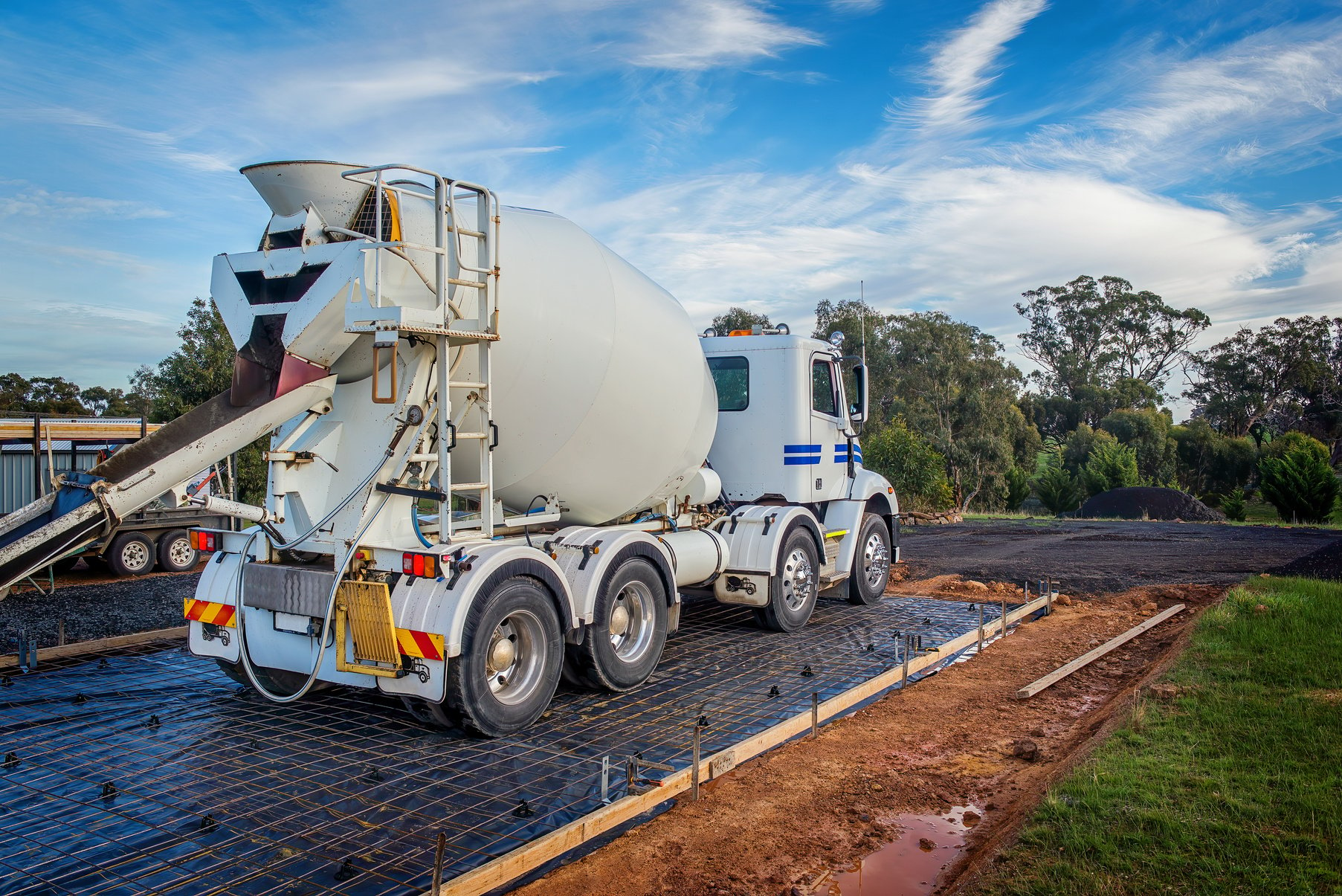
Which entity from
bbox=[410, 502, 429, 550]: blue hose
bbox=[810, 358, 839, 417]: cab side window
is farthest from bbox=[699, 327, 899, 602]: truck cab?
bbox=[410, 502, 429, 550]: blue hose

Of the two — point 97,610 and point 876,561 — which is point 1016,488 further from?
point 97,610

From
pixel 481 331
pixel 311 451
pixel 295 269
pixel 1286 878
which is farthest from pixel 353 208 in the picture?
pixel 1286 878

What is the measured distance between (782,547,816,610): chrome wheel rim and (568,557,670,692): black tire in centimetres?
237

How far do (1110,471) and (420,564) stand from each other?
36.6 metres

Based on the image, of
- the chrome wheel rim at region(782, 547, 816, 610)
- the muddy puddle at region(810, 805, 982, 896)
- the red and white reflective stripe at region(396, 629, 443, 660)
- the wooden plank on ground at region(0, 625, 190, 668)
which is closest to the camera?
the muddy puddle at region(810, 805, 982, 896)

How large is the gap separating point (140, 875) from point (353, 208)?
14.4ft

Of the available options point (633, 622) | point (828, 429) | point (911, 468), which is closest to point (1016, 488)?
point (911, 468)

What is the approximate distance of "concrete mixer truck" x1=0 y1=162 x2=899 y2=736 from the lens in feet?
20.2

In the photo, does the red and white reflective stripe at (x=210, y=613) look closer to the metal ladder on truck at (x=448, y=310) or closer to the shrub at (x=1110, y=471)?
the metal ladder on truck at (x=448, y=310)

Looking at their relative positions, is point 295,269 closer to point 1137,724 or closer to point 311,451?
point 311,451

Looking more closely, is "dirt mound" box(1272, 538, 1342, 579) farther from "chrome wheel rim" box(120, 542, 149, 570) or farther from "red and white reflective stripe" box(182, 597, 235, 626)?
"chrome wheel rim" box(120, 542, 149, 570)

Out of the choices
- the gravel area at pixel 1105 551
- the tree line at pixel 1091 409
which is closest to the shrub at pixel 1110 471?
the tree line at pixel 1091 409

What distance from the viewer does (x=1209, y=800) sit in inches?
203

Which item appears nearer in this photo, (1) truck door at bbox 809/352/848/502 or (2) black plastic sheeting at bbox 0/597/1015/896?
(2) black plastic sheeting at bbox 0/597/1015/896
